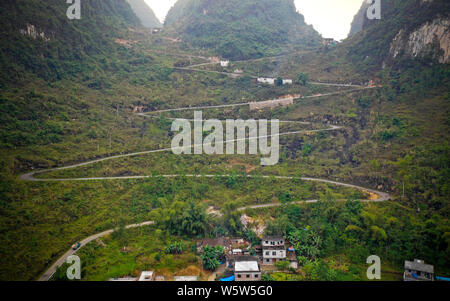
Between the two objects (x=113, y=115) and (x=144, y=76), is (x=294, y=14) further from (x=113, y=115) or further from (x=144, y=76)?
(x=113, y=115)

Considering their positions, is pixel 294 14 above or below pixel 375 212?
above

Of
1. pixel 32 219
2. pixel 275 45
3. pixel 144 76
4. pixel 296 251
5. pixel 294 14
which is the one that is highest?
pixel 294 14

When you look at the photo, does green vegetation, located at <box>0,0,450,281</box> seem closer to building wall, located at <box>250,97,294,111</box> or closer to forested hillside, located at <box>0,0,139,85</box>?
forested hillside, located at <box>0,0,139,85</box>

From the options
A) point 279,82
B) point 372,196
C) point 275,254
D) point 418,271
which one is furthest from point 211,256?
point 279,82

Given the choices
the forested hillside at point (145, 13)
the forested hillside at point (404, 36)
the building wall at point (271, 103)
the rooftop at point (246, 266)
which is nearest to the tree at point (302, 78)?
the building wall at point (271, 103)

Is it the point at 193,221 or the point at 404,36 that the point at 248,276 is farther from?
the point at 404,36
